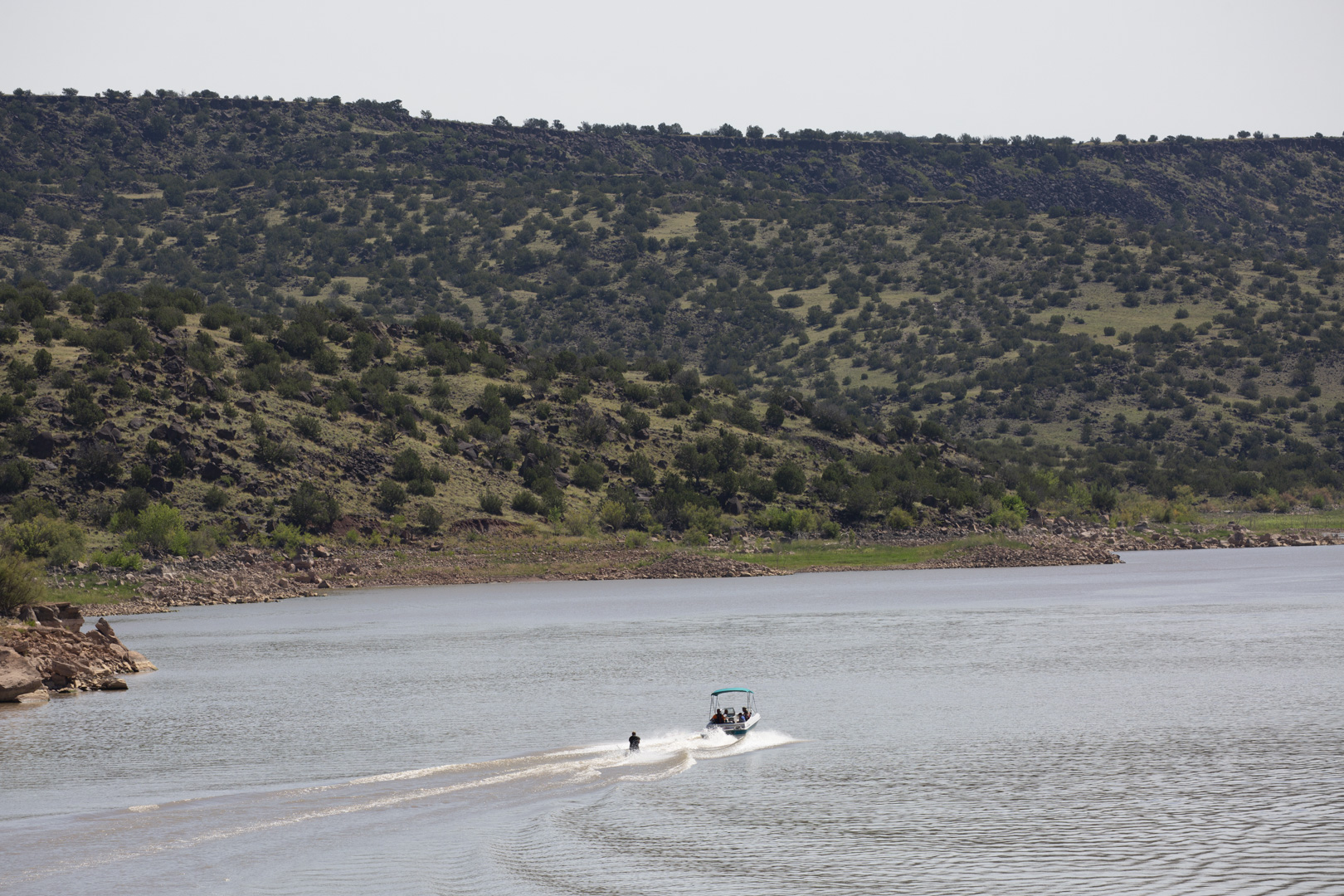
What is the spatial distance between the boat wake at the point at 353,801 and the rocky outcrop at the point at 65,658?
56.9ft

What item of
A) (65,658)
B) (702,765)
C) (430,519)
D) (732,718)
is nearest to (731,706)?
(732,718)

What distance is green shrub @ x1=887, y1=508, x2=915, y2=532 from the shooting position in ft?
354

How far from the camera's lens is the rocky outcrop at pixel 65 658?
40.5 metres

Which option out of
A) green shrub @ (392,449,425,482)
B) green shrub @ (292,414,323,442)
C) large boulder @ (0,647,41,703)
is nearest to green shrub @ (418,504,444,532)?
green shrub @ (392,449,425,482)

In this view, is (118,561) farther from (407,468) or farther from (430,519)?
(407,468)

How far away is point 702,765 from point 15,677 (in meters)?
22.5

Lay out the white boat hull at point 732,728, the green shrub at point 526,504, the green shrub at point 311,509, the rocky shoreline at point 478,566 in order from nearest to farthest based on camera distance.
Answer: the white boat hull at point 732,728, the rocky shoreline at point 478,566, the green shrub at point 311,509, the green shrub at point 526,504

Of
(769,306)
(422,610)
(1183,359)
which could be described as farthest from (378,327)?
(1183,359)

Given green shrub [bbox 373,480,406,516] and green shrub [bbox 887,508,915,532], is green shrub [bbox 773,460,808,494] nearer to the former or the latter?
green shrub [bbox 887,508,915,532]

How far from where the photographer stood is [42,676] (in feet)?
136

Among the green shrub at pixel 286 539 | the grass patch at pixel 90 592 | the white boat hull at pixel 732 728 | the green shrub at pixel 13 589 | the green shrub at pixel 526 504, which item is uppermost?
the green shrub at pixel 526 504

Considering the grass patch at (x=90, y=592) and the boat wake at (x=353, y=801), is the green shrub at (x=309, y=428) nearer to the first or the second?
the grass patch at (x=90, y=592)

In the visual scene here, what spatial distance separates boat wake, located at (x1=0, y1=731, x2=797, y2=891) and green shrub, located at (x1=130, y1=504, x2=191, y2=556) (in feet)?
179

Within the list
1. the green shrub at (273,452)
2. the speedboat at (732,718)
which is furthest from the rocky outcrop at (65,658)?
the green shrub at (273,452)
